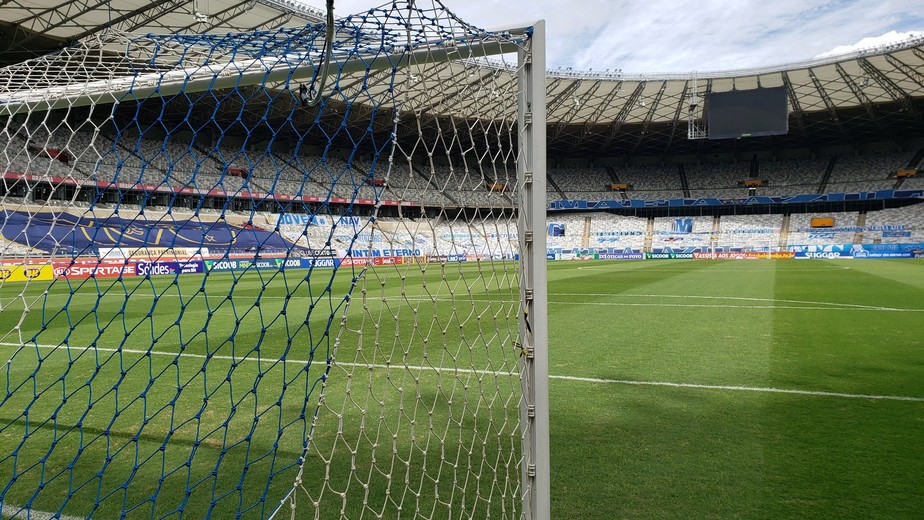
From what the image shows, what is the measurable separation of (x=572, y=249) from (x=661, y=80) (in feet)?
51.4

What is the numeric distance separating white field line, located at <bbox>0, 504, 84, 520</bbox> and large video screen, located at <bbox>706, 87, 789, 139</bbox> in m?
35.0

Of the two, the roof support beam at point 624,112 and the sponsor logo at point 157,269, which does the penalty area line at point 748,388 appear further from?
the roof support beam at point 624,112

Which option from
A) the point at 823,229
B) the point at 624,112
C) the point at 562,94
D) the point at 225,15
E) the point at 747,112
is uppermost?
the point at 225,15

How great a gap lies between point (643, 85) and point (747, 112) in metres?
5.60

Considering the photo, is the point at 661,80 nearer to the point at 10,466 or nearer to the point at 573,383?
the point at 573,383

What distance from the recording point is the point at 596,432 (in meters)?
3.87

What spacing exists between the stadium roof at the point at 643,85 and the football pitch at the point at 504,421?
15783 mm

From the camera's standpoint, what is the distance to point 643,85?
112ft

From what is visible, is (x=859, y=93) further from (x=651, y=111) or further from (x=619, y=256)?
(x=619, y=256)

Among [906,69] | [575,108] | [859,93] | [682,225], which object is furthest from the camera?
[682,225]

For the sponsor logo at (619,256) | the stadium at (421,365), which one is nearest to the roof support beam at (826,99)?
the sponsor logo at (619,256)

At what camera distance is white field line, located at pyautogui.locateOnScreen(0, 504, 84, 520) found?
108 inches

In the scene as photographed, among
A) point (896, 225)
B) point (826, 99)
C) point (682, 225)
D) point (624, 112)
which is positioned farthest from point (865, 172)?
point (624, 112)

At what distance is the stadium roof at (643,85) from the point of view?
1997 centimetres
